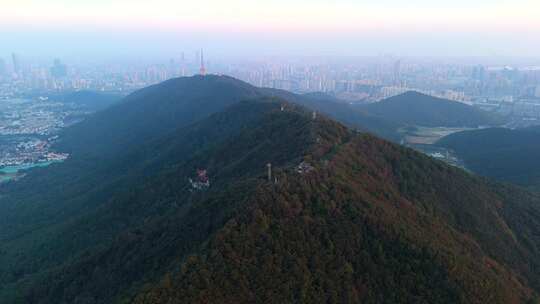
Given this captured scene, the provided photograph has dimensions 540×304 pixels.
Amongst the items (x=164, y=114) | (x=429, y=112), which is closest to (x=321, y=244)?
(x=164, y=114)

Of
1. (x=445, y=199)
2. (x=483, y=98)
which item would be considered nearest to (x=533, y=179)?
(x=445, y=199)

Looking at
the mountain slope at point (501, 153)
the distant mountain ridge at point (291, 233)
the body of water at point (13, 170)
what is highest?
the distant mountain ridge at point (291, 233)

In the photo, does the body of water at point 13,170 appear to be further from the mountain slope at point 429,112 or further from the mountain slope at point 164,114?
the mountain slope at point 429,112

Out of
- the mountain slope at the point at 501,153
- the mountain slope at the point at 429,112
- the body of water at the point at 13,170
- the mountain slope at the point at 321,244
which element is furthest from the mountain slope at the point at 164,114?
the mountain slope at the point at 321,244

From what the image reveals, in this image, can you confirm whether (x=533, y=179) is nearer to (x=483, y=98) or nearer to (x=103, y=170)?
(x=103, y=170)

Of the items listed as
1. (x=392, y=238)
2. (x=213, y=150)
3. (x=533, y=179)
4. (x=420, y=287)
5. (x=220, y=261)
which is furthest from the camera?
(x=533, y=179)

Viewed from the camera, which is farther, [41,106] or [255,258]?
[41,106]
